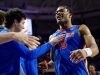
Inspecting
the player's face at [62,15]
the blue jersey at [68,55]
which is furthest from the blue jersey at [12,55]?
the player's face at [62,15]

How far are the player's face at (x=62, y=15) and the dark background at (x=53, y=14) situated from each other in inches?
249

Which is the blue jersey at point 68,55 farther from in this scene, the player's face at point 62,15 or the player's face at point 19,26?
the player's face at point 19,26

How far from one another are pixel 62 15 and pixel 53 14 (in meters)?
6.84

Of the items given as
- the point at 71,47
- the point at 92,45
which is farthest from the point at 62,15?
the point at 92,45

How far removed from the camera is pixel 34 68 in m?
3.34

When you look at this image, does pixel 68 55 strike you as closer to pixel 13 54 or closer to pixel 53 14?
pixel 13 54

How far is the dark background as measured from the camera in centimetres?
1028

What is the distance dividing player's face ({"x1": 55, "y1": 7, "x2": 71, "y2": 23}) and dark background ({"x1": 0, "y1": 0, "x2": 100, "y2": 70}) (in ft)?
20.8

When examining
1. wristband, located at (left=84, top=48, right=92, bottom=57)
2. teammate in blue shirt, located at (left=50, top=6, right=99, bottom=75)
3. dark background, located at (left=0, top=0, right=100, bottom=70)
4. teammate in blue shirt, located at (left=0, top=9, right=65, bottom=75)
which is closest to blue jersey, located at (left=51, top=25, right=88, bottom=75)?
teammate in blue shirt, located at (left=50, top=6, right=99, bottom=75)

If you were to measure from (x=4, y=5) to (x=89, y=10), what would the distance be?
3290 mm

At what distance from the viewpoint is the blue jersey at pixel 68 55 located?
3506 mm

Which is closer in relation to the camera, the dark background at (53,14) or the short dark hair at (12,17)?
the short dark hair at (12,17)

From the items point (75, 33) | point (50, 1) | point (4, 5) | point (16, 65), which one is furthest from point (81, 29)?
point (50, 1)

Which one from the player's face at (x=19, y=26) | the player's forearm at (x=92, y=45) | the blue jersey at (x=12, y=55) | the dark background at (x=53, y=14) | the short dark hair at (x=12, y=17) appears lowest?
the blue jersey at (x=12, y=55)
